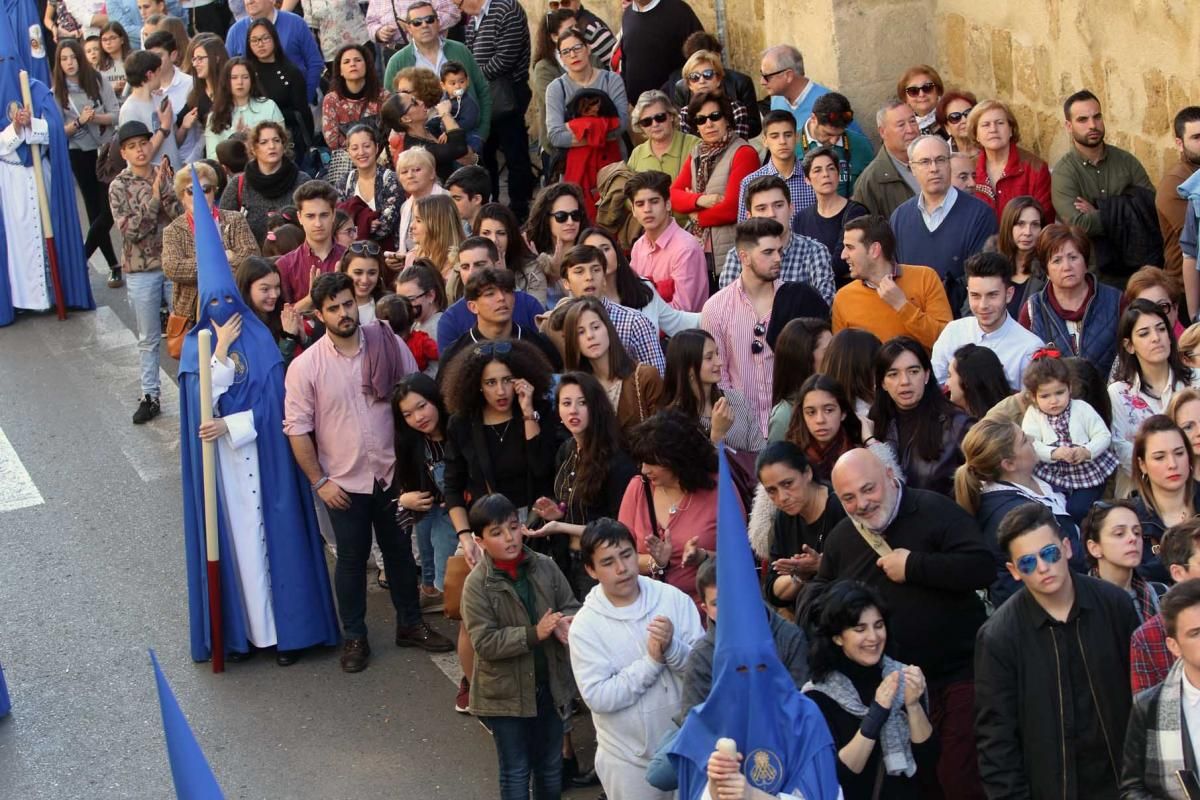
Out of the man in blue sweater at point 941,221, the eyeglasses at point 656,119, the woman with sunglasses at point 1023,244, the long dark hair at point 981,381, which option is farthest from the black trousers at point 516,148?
the long dark hair at point 981,381

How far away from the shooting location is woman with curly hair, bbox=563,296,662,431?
8.43 metres

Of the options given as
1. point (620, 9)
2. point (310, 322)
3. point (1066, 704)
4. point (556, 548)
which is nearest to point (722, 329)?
point (556, 548)

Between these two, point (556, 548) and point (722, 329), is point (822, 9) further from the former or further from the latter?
point (556, 548)

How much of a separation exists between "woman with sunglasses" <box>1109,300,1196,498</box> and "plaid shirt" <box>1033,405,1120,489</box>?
11 centimetres

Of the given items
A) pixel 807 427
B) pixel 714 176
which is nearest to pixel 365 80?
pixel 714 176

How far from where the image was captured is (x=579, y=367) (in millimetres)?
8719

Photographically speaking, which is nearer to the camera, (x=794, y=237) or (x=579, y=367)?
(x=579, y=367)

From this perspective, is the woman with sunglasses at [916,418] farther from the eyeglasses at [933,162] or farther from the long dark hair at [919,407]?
the eyeglasses at [933,162]

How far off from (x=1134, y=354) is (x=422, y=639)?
369 cm

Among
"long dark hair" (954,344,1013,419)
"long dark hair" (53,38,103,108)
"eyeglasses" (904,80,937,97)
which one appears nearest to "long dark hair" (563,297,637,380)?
"long dark hair" (954,344,1013,419)

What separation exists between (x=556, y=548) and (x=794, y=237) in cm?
243

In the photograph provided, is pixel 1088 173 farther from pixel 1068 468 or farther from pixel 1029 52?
pixel 1068 468

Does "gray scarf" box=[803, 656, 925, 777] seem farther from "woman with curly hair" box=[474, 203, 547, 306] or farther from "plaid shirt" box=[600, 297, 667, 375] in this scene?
"woman with curly hair" box=[474, 203, 547, 306]

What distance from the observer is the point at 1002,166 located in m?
10.2
